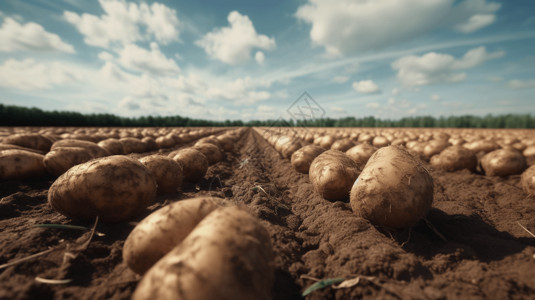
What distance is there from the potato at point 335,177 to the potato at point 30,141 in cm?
850

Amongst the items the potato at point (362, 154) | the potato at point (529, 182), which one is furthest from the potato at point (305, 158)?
the potato at point (529, 182)

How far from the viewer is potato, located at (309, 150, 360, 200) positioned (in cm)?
395

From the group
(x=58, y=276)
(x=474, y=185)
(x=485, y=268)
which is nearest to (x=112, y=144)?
(x=58, y=276)

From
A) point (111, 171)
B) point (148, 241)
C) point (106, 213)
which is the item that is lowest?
→ point (106, 213)

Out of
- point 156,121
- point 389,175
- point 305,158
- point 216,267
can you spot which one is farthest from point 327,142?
point 156,121

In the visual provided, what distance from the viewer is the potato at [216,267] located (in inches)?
52.1

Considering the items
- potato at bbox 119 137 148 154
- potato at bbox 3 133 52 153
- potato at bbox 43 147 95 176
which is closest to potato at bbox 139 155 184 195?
potato at bbox 43 147 95 176

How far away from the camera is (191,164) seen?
505cm

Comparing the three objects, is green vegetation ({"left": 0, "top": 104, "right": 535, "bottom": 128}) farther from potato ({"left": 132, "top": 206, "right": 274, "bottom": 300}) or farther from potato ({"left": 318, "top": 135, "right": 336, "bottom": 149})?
potato ({"left": 132, "top": 206, "right": 274, "bottom": 300})

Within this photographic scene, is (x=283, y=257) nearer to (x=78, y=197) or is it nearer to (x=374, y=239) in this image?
(x=374, y=239)

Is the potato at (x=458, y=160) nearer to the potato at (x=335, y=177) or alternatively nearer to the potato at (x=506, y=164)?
the potato at (x=506, y=164)

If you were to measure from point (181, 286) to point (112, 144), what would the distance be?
28.1ft

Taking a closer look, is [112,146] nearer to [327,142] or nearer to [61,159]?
[61,159]

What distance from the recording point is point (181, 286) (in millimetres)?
1312
